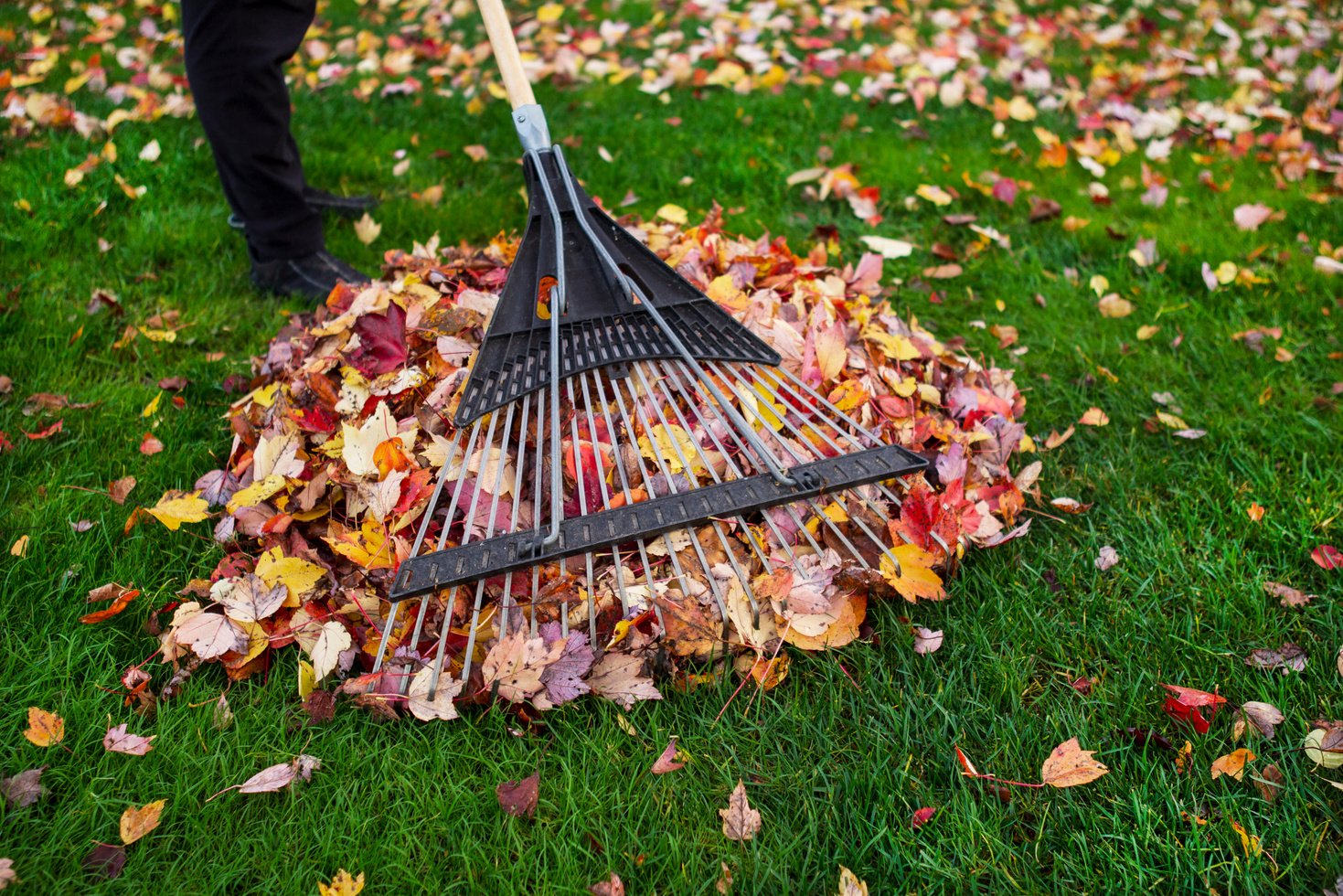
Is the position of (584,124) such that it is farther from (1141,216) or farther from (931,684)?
(931,684)

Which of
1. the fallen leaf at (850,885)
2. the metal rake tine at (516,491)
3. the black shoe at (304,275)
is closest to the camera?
the fallen leaf at (850,885)

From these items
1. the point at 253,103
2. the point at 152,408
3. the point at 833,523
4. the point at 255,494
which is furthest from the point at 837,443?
the point at 253,103

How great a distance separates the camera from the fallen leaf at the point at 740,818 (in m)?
1.39

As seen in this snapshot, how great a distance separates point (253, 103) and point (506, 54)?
2.99 ft

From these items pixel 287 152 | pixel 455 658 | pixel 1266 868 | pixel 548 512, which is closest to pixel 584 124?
pixel 287 152

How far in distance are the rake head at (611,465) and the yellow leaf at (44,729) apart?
599 mm

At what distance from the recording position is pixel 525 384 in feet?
6.10

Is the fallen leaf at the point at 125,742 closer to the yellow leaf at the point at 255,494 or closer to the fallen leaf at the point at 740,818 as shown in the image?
the yellow leaf at the point at 255,494

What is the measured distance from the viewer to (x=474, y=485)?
1.81 metres

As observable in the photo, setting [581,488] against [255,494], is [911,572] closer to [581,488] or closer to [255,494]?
[581,488]

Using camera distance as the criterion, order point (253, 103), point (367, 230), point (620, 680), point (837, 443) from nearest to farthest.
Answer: point (620, 680), point (837, 443), point (253, 103), point (367, 230)

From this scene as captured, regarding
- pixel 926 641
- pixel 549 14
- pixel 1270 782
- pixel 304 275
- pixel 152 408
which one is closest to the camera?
pixel 1270 782

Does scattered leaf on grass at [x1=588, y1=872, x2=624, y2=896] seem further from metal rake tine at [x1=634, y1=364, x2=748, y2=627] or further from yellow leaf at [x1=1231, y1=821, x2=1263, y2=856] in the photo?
yellow leaf at [x1=1231, y1=821, x2=1263, y2=856]

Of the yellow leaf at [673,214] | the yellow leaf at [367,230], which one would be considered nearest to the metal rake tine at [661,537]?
the yellow leaf at [673,214]
